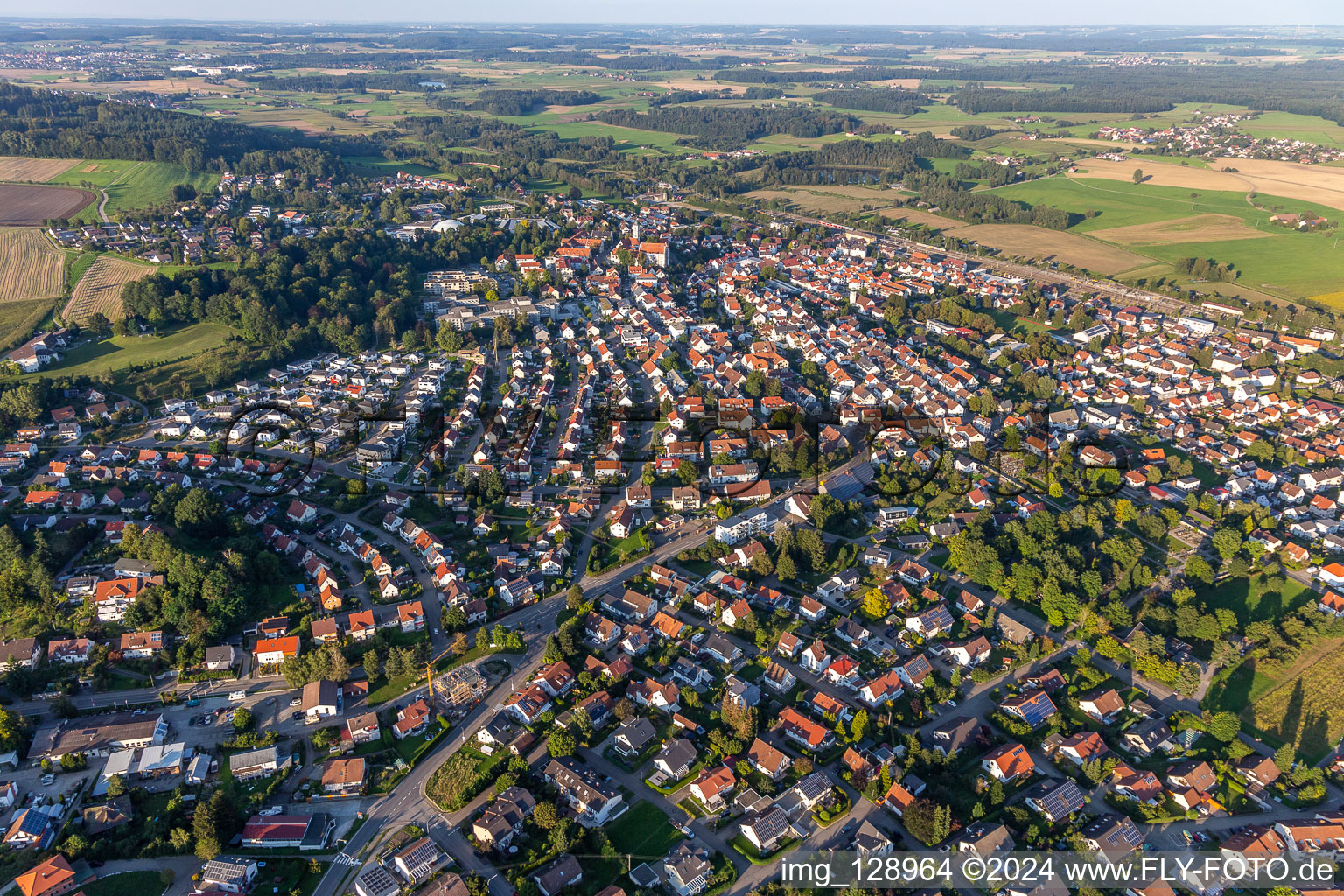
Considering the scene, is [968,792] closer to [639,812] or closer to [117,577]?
[639,812]

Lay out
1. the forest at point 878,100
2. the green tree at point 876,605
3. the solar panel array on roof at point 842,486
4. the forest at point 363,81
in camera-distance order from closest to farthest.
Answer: the green tree at point 876,605 → the solar panel array on roof at point 842,486 → the forest at point 878,100 → the forest at point 363,81

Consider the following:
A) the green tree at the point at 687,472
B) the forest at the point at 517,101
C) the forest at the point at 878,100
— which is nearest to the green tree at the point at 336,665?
the green tree at the point at 687,472

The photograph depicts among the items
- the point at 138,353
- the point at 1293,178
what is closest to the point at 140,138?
the point at 138,353

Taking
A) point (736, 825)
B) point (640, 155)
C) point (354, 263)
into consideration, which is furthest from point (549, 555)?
point (640, 155)

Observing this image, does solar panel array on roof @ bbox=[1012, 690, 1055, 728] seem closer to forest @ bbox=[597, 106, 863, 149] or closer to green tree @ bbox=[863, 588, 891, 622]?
green tree @ bbox=[863, 588, 891, 622]

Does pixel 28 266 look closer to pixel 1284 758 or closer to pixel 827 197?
pixel 1284 758

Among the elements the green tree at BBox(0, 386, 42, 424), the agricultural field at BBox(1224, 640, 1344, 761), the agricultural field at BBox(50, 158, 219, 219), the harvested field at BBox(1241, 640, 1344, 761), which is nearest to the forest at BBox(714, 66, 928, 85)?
the agricultural field at BBox(50, 158, 219, 219)

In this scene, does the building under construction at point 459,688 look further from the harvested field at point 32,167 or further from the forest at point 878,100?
the forest at point 878,100
